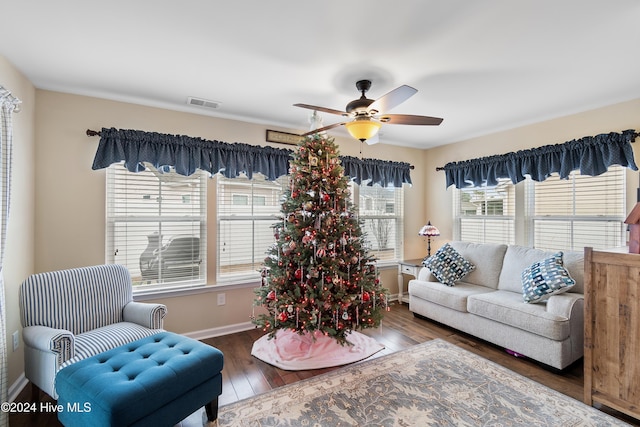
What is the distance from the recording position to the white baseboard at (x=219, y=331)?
3.28m

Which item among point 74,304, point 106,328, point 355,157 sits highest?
point 355,157

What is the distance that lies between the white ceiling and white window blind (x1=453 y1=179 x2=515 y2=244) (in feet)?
4.18

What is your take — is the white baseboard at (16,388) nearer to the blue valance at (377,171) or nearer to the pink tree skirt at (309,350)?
the pink tree skirt at (309,350)

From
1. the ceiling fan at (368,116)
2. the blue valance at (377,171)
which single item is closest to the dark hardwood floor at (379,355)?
the blue valance at (377,171)

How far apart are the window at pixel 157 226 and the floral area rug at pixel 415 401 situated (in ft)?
5.34

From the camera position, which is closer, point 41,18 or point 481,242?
point 41,18

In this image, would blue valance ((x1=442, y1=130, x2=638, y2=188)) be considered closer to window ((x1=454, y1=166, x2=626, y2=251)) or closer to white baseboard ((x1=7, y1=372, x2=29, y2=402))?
window ((x1=454, y1=166, x2=626, y2=251))

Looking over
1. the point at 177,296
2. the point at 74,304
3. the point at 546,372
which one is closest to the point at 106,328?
the point at 74,304

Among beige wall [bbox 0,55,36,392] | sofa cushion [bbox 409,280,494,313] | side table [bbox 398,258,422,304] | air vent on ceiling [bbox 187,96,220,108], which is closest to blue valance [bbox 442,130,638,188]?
side table [bbox 398,258,422,304]

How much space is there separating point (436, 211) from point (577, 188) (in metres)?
1.85

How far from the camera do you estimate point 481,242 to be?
430 cm

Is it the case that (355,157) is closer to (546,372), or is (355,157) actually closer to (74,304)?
(546,372)

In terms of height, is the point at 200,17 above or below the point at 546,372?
above

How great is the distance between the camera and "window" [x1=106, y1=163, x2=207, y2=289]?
2.99 meters
